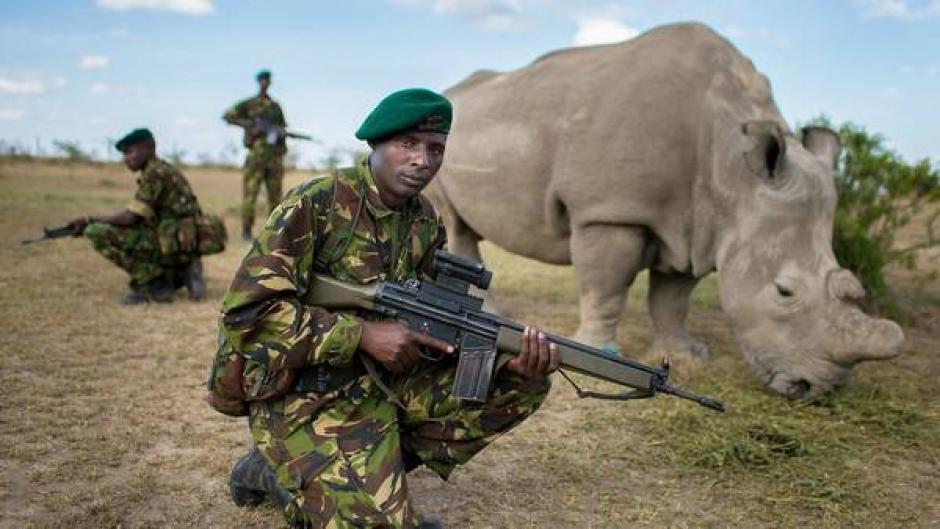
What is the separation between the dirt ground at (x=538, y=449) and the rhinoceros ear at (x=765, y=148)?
140 cm

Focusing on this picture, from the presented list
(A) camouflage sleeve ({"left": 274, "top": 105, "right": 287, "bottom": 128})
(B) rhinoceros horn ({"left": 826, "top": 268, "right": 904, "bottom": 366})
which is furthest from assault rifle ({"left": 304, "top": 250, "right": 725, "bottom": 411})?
(A) camouflage sleeve ({"left": 274, "top": 105, "right": 287, "bottom": 128})

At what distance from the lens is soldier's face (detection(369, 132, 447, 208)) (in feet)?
9.71

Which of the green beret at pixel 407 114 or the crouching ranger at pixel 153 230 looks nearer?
the green beret at pixel 407 114

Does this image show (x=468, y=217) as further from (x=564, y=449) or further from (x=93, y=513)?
(x=93, y=513)

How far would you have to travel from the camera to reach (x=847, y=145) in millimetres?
7383

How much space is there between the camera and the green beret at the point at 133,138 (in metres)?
6.45

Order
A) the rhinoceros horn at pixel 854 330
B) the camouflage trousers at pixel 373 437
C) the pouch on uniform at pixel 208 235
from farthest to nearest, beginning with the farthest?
the pouch on uniform at pixel 208 235, the rhinoceros horn at pixel 854 330, the camouflage trousers at pixel 373 437

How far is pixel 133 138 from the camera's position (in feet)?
21.4

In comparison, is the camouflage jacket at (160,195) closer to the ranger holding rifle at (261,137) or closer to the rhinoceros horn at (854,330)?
the ranger holding rifle at (261,137)

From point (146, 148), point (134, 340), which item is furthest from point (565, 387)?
point (146, 148)

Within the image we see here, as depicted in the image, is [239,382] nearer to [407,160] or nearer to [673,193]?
[407,160]

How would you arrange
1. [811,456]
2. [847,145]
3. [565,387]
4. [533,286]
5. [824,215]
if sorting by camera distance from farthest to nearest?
1. [533,286]
2. [847,145]
3. [565,387]
4. [824,215]
5. [811,456]

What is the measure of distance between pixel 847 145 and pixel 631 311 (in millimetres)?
2468

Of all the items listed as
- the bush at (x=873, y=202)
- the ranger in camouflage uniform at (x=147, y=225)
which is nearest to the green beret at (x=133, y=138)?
the ranger in camouflage uniform at (x=147, y=225)
